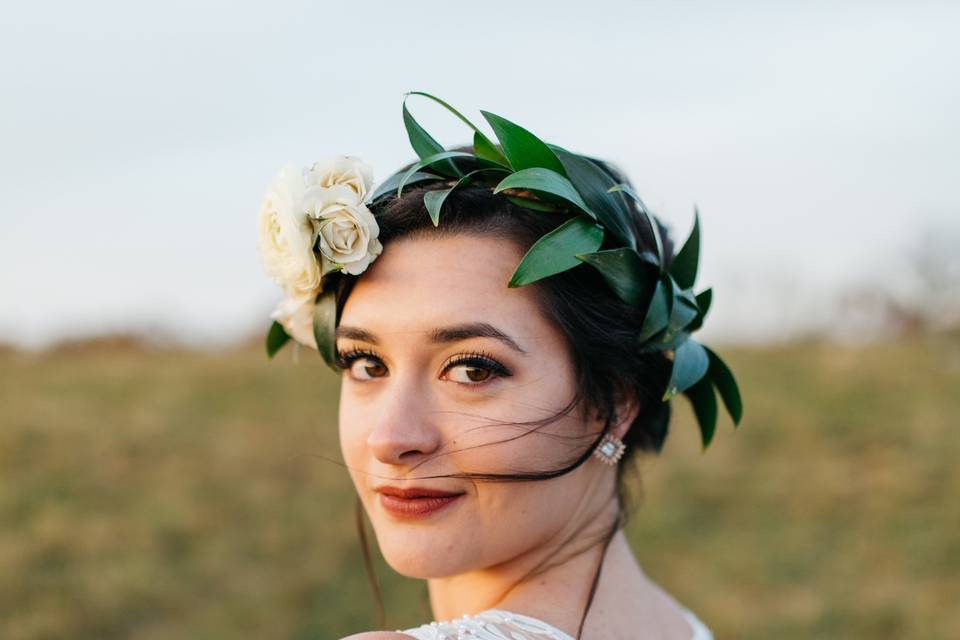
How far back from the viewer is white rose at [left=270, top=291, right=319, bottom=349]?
2.68 metres

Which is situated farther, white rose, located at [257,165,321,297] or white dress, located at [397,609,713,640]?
white rose, located at [257,165,321,297]

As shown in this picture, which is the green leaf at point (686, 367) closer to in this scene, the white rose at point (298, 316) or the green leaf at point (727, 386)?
the green leaf at point (727, 386)

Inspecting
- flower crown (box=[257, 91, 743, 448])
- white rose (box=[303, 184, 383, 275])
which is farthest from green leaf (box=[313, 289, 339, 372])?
white rose (box=[303, 184, 383, 275])

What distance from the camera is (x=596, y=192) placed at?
2504 mm

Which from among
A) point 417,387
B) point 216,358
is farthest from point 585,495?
point 216,358

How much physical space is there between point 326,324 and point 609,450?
0.77 metres

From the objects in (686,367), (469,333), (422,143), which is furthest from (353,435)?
(686,367)

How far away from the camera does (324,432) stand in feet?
33.6

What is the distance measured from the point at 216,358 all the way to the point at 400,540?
990 centimetres

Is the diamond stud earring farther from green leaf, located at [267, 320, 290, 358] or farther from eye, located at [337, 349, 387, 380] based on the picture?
green leaf, located at [267, 320, 290, 358]

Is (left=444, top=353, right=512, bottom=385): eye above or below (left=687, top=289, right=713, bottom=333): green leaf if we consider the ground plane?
below

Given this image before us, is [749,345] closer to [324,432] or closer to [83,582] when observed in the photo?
[324,432]

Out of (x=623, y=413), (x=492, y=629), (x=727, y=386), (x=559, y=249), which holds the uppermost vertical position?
(x=727, y=386)

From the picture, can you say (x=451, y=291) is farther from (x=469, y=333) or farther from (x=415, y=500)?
(x=415, y=500)
